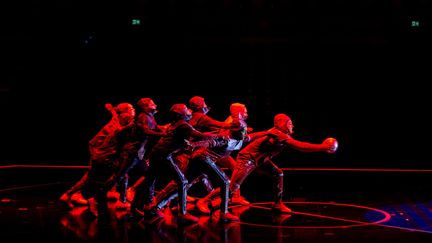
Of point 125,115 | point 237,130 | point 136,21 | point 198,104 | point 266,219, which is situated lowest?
point 266,219

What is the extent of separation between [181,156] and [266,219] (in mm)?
1765

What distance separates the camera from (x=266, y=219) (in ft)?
33.9

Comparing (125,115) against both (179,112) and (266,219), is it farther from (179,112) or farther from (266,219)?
(266,219)

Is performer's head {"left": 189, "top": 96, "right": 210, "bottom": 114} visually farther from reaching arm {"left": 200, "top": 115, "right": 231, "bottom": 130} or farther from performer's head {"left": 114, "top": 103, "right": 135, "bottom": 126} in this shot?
performer's head {"left": 114, "top": 103, "right": 135, "bottom": 126}

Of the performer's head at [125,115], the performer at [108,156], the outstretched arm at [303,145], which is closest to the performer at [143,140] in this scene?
the performer at [108,156]

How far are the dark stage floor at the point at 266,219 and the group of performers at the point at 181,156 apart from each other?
33 centimetres

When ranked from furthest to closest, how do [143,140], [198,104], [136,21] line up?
[136,21], [198,104], [143,140]

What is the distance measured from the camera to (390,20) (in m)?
20.3

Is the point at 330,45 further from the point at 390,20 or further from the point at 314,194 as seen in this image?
the point at 314,194

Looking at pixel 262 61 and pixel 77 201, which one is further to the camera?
pixel 262 61

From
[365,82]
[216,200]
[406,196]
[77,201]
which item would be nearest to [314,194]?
[406,196]

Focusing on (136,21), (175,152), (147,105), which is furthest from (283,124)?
(136,21)

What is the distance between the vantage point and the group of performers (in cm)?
993

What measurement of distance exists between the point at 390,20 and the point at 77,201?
12661 millimetres
